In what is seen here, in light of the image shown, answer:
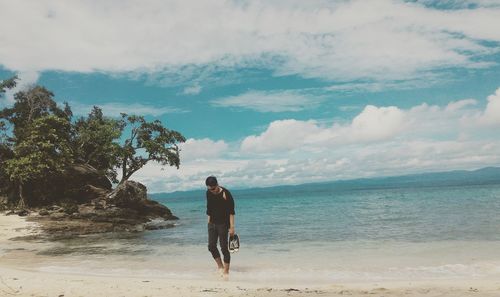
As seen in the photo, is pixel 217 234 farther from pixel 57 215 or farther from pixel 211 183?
pixel 57 215

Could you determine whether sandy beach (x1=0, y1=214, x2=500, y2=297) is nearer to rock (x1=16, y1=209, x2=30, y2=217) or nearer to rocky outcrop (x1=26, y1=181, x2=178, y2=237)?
rocky outcrop (x1=26, y1=181, x2=178, y2=237)

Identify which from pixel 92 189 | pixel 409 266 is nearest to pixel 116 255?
pixel 409 266

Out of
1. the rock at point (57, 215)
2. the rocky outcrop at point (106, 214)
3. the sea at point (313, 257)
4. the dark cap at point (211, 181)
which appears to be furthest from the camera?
the rock at point (57, 215)

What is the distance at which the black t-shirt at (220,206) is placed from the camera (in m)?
10.1

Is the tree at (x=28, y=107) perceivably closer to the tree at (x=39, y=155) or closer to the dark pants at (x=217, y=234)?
the tree at (x=39, y=155)

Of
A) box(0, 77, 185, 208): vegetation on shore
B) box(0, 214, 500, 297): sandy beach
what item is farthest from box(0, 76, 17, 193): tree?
box(0, 214, 500, 297): sandy beach

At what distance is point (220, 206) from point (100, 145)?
109ft

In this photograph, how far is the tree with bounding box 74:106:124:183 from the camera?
1517 inches

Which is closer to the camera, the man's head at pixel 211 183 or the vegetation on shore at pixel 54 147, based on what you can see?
the man's head at pixel 211 183

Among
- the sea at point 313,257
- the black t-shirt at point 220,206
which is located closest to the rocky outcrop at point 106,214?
the sea at point 313,257

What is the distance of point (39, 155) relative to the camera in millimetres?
31141

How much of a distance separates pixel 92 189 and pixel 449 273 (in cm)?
3289

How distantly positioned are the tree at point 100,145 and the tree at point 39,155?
3.91 meters

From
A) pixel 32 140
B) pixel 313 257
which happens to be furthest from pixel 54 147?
pixel 313 257
